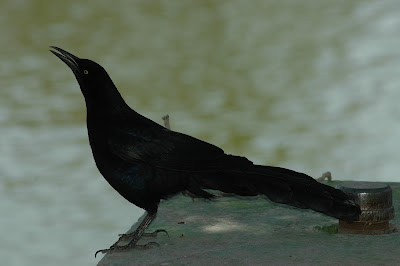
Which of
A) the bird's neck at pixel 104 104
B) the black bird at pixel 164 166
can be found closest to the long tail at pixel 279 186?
the black bird at pixel 164 166

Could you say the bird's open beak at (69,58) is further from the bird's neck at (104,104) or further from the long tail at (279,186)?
the long tail at (279,186)

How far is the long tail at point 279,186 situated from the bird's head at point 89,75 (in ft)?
3.26

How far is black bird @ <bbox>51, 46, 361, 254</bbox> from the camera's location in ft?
16.3

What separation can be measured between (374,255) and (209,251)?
44.9 inches

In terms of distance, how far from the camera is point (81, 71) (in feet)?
17.1

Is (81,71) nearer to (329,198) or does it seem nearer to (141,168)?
(141,168)

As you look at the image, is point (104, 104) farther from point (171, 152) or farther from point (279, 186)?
point (279, 186)

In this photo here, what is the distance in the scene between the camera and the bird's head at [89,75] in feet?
16.9

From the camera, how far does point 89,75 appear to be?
5.18 m

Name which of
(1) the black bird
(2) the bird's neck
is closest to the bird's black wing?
(1) the black bird

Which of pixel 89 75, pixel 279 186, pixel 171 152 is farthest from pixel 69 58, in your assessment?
pixel 279 186

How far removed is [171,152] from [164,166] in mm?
108

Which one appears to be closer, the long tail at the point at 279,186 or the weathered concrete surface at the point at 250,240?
the long tail at the point at 279,186

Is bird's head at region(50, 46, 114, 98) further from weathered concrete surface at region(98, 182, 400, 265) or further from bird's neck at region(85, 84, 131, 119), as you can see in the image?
weathered concrete surface at region(98, 182, 400, 265)
